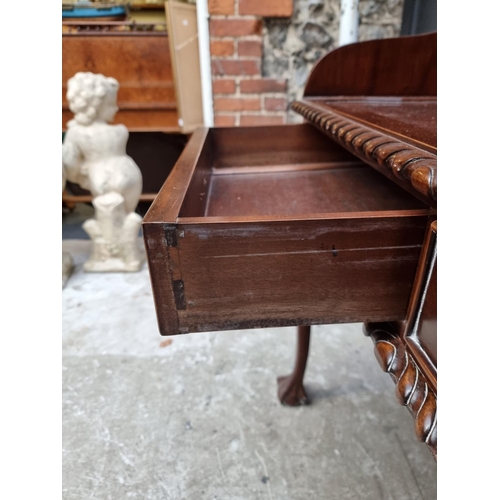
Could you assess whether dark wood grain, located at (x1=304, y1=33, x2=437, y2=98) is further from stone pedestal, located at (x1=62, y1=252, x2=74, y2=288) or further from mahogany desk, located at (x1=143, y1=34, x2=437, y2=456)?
stone pedestal, located at (x1=62, y1=252, x2=74, y2=288)

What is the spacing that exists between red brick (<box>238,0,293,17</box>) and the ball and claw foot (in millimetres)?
1314

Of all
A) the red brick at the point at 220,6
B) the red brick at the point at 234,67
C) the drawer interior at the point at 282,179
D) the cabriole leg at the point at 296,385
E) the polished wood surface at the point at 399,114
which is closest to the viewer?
the polished wood surface at the point at 399,114

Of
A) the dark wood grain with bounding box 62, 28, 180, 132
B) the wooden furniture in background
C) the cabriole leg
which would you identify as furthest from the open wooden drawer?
the dark wood grain with bounding box 62, 28, 180, 132

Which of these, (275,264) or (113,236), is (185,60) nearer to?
(113,236)

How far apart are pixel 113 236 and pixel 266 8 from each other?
1.09 m


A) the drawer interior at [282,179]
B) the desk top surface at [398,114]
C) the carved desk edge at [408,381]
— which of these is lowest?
the carved desk edge at [408,381]

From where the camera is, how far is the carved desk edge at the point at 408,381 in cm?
43

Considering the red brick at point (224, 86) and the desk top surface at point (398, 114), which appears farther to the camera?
the red brick at point (224, 86)

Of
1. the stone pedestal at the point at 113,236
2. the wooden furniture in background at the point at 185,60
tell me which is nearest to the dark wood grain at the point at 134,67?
the wooden furniture in background at the point at 185,60

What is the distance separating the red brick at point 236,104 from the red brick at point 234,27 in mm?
237

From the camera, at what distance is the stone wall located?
1.49 m

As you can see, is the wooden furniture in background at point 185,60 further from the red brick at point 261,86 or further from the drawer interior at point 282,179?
the drawer interior at point 282,179
